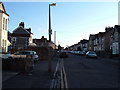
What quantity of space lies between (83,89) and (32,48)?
32934 millimetres

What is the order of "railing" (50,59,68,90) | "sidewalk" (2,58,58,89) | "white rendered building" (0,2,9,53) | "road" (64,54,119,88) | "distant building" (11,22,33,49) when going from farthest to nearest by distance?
1. "distant building" (11,22,33,49)
2. "white rendered building" (0,2,9,53)
3. "road" (64,54,119,88)
4. "sidewalk" (2,58,58,89)
5. "railing" (50,59,68,90)

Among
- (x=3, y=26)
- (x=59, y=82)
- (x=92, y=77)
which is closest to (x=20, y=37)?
(x=3, y=26)

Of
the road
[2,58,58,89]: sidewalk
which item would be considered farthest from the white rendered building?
[2,58,58,89]: sidewalk

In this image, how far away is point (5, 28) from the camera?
30.5m

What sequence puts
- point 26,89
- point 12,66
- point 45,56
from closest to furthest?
1. point 26,89
2. point 12,66
3. point 45,56

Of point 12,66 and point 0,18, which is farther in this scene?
point 0,18

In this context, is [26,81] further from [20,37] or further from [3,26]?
[20,37]

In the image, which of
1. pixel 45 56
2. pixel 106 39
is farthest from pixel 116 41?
pixel 45 56

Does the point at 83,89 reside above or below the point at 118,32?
below

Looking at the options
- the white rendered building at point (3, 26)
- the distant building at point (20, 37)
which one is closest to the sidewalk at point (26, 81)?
the white rendered building at point (3, 26)

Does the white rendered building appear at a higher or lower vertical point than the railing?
higher

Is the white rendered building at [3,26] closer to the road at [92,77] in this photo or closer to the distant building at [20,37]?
the road at [92,77]

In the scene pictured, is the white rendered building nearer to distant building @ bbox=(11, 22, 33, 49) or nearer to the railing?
the railing

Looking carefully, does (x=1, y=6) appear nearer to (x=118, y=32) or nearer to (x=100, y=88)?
(x=100, y=88)
